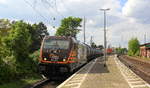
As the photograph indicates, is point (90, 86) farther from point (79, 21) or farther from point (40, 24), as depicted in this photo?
point (40, 24)

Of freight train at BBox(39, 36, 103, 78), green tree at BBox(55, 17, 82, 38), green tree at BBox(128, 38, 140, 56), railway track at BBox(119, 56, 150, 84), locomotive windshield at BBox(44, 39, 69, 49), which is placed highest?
green tree at BBox(55, 17, 82, 38)

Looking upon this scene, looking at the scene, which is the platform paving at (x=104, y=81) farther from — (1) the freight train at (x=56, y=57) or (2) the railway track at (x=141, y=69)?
(2) the railway track at (x=141, y=69)

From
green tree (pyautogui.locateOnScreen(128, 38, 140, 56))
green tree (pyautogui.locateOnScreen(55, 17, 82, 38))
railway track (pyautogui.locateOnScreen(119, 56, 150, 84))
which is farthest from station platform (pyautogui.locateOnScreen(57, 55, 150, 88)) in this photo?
green tree (pyautogui.locateOnScreen(128, 38, 140, 56))

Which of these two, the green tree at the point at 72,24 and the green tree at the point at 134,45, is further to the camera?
the green tree at the point at 134,45

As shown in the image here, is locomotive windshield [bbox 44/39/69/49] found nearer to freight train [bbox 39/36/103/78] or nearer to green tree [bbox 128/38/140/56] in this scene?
freight train [bbox 39/36/103/78]

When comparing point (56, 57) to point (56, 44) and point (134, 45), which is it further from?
point (134, 45)

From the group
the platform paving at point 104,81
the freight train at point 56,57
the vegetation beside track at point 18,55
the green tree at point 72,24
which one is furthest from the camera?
the green tree at point 72,24

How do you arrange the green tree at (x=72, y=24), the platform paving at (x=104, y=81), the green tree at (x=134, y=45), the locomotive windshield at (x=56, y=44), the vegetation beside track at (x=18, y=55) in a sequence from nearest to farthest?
the platform paving at (x=104, y=81)
the vegetation beside track at (x=18, y=55)
the locomotive windshield at (x=56, y=44)
the green tree at (x=72, y=24)
the green tree at (x=134, y=45)

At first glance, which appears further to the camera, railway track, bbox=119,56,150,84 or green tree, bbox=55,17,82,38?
green tree, bbox=55,17,82,38

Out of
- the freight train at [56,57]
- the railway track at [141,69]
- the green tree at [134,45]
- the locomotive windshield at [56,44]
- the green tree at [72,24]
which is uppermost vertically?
the green tree at [72,24]

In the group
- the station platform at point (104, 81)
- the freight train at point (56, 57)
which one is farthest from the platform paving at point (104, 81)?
the freight train at point (56, 57)

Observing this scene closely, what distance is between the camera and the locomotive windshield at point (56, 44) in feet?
64.7

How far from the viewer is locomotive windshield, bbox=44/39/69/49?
1972 cm

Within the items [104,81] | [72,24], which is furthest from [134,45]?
[104,81]
